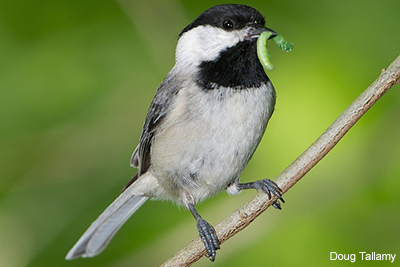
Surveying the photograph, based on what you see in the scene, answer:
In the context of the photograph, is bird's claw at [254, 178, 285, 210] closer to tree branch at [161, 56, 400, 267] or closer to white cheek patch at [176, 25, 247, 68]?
tree branch at [161, 56, 400, 267]

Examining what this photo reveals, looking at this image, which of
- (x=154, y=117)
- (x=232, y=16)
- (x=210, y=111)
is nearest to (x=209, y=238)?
(x=210, y=111)

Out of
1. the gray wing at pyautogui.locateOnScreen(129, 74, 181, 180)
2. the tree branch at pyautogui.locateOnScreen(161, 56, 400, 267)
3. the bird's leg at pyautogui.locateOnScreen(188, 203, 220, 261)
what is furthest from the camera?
the gray wing at pyautogui.locateOnScreen(129, 74, 181, 180)

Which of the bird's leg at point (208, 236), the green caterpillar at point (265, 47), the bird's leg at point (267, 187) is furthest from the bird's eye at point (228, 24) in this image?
the bird's leg at point (208, 236)

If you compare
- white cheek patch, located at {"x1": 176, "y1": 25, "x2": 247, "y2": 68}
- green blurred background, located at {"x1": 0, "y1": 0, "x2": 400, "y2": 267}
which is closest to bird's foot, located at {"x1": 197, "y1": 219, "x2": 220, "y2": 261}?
green blurred background, located at {"x1": 0, "y1": 0, "x2": 400, "y2": 267}

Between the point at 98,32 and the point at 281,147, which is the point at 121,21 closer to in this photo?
the point at 98,32

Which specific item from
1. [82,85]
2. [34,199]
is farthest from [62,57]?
[34,199]

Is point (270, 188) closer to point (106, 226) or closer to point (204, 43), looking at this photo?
point (204, 43)

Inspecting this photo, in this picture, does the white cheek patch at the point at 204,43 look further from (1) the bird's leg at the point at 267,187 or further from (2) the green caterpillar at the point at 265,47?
(1) the bird's leg at the point at 267,187

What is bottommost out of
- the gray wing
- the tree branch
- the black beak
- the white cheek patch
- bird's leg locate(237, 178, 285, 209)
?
bird's leg locate(237, 178, 285, 209)
